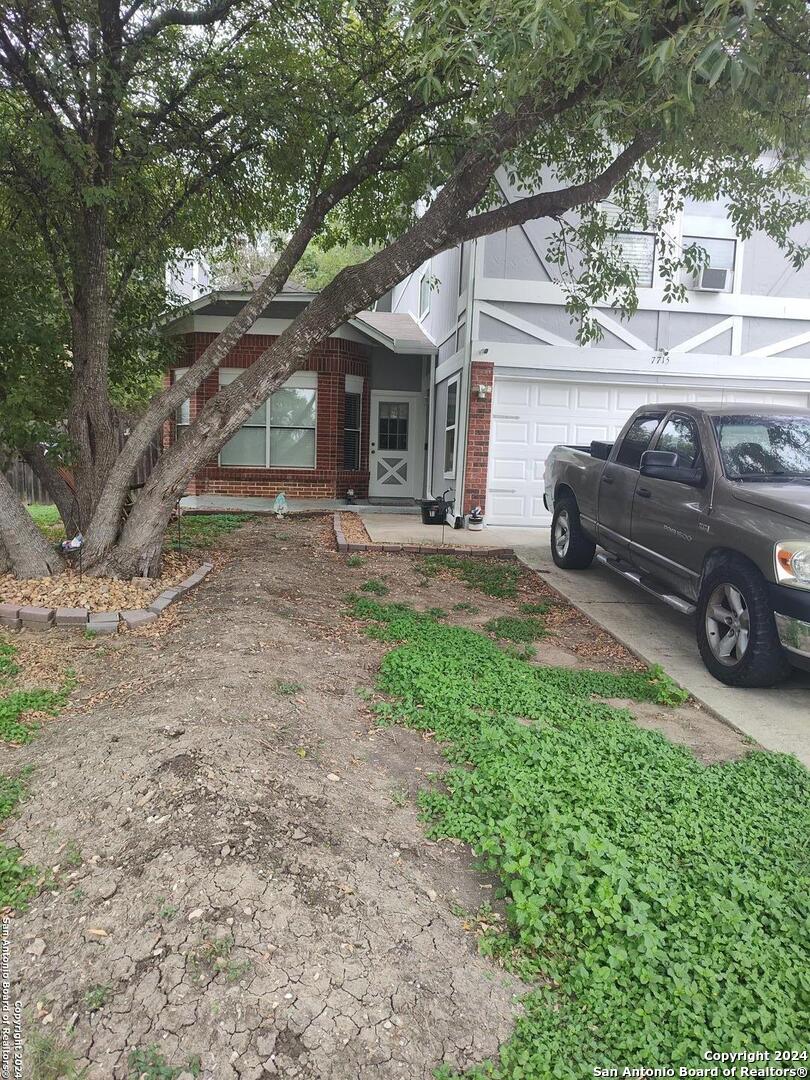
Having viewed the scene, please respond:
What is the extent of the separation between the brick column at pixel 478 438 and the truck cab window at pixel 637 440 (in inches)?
159

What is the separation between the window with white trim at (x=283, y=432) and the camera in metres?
13.2

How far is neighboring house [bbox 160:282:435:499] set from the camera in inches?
505

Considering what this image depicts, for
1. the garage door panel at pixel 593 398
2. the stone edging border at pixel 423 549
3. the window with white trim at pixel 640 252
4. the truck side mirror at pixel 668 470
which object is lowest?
the stone edging border at pixel 423 549

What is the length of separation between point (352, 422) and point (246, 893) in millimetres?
12230

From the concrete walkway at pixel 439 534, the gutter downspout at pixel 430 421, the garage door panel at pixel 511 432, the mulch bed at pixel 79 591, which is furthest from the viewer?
the gutter downspout at pixel 430 421

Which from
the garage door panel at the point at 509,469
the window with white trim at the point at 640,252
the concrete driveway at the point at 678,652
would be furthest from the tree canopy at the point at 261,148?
the concrete driveway at the point at 678,652

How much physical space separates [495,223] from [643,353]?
5219 millimetres

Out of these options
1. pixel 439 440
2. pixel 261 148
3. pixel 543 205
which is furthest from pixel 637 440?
pixel 439 440

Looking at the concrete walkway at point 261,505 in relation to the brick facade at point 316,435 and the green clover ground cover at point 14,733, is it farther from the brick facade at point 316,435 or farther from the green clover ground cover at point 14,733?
the green clover ground cover at point 14,733

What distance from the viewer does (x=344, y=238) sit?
9.95 metres

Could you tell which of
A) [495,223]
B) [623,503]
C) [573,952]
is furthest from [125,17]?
[573,952]

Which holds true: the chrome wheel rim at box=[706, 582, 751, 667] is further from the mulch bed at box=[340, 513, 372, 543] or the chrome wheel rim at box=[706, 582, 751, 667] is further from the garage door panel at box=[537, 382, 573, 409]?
the garage door panel at box=[537, 382, 573, 409]

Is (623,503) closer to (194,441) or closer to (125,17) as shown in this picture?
(194,441)

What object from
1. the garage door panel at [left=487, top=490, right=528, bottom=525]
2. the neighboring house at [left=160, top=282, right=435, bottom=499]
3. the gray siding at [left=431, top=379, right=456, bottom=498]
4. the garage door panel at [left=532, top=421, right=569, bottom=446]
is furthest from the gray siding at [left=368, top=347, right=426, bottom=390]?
the garage door panel at [left=487, top=490, right=528, bottom=525]
